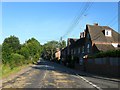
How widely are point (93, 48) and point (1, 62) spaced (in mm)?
20552

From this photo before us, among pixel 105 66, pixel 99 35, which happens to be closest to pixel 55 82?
pixel 105 66

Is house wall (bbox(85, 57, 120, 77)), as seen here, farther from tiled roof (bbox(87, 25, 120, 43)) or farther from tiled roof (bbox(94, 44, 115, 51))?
tiled roof (bbox(87, 25, 120, 43))

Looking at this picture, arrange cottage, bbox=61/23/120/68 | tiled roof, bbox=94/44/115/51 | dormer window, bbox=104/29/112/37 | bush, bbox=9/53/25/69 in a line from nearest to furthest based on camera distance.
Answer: bush, bbox=9/53/25/69
tiled roof, bbox=94/44/115/51
cottage, bbox=61/23/120/68
dormer window, bbox=104/29/112/37

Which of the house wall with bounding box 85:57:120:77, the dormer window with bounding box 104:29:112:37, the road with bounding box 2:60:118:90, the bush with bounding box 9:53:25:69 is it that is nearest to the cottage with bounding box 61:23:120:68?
the dormer window with bounding box 104:29:112:37

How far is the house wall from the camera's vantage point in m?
29.6

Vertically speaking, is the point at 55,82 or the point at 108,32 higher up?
the point at 108,32

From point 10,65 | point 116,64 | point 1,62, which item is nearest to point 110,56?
point 116,64

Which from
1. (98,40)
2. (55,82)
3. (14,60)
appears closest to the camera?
(55,82)

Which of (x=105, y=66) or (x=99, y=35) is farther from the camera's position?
(x=99, y=35)

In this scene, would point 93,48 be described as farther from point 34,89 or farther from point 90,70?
point 34,89

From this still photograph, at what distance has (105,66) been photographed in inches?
1316

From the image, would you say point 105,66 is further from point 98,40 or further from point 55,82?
point 98,40

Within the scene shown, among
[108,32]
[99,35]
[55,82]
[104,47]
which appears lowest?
[55,82]

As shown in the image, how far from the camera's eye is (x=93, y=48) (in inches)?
2087
